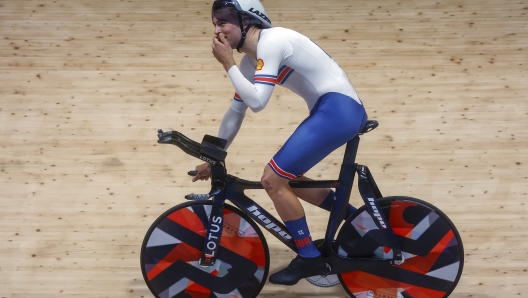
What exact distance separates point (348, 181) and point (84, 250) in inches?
63.7

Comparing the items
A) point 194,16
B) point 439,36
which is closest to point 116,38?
point 194,16

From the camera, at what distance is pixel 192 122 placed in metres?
4.79

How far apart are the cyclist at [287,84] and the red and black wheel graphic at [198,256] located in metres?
0.22

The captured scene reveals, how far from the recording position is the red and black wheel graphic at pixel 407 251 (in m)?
3.29

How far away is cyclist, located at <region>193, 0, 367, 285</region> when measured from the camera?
2951mm

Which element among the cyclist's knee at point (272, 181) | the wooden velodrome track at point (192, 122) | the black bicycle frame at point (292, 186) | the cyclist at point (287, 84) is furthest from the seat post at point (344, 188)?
the wooden velodrome track at point (192, 122)

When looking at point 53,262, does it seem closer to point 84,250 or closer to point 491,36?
point 84,250

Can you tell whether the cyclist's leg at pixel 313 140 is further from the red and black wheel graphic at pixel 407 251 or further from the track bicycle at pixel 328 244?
the red and black wheel graphic at pixel 407 251

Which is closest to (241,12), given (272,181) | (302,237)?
(272,181)

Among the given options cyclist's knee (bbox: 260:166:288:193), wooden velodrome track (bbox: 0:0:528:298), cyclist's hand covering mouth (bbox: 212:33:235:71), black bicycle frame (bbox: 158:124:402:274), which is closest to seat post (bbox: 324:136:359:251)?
black bicycle frame (bbox: 158:124:402:274)

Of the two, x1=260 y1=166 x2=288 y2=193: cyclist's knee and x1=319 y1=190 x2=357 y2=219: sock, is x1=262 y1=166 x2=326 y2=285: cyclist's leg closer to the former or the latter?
x1=260 y1=166 x2=288 y2=193: cyclist's knee

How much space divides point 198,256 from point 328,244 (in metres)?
0.64

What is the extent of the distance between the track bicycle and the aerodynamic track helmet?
0.54 meters

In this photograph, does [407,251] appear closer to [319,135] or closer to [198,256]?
[319,135]
